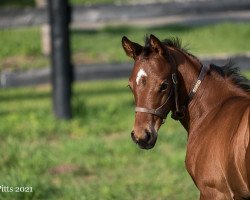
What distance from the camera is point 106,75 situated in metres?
9.91

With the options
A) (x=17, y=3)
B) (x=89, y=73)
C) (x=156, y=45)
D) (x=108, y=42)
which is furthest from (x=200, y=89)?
(x=17, y=3)

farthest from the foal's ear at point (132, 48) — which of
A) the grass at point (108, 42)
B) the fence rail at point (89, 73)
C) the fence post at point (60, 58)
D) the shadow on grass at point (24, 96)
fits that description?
the grass at point (108, 42)

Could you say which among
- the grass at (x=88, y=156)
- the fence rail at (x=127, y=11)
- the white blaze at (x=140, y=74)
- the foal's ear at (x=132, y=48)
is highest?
the foal's ear at (x=132, y=48)

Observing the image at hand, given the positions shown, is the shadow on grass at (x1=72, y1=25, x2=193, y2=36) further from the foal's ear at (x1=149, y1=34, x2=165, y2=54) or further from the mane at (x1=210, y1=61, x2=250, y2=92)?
the foal's ear at (x1=149, y1=34, x2=165, y2=54)

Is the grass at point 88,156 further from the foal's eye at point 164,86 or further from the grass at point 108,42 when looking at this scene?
the grass at point 108,42

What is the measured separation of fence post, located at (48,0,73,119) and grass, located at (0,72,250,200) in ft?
0.73

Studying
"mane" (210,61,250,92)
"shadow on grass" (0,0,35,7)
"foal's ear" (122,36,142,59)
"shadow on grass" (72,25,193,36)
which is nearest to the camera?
"foal's ear" (122,36,142,59)

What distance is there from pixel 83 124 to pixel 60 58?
3.09 feet

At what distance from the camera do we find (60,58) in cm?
948

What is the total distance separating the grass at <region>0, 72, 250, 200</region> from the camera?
689 centimetres

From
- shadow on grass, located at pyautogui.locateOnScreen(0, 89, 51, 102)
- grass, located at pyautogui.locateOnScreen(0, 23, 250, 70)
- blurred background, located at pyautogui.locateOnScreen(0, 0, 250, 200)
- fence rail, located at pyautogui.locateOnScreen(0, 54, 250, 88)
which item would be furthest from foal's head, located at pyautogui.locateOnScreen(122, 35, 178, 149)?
grass, located at pyautogui.locateOnScreen(0, 23, 250, 70)

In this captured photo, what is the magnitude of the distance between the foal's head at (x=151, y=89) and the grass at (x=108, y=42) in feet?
25.9

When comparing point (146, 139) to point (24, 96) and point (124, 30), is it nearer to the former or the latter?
point (24, 96)

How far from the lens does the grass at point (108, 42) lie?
14.5 m
